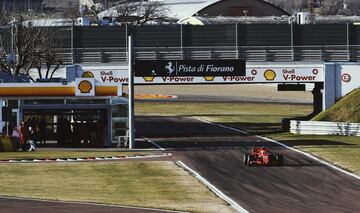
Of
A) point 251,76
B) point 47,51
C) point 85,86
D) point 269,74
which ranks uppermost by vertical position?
point 47,51

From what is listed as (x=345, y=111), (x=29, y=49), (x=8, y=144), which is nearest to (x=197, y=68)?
(x=345, y=111)

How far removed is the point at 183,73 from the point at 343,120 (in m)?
10.8

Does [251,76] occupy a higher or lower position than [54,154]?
higher

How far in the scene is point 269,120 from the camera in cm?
7538

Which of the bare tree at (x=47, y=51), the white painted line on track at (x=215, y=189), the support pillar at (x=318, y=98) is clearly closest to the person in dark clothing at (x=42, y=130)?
the white painted line on track at (x=215, y=189)

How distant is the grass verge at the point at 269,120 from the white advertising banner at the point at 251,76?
3676 millimetres

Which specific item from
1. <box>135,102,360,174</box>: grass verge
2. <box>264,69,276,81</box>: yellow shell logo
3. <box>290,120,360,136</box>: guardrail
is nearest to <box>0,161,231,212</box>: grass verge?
<box>135,102,360,174</box>: grass verge

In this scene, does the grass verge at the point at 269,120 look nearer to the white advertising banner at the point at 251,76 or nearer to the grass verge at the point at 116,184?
the white advertising banner at the point at 251,76

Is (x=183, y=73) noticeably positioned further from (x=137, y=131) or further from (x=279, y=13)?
(x=279, y=13)

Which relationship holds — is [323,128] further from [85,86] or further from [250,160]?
[250,160]

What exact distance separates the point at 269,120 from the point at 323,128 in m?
16.7

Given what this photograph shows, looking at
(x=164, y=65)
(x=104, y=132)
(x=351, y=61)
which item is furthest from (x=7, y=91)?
(x=351, y=61)

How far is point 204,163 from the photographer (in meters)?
41.8

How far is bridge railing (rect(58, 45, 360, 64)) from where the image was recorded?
6094 centimetres
